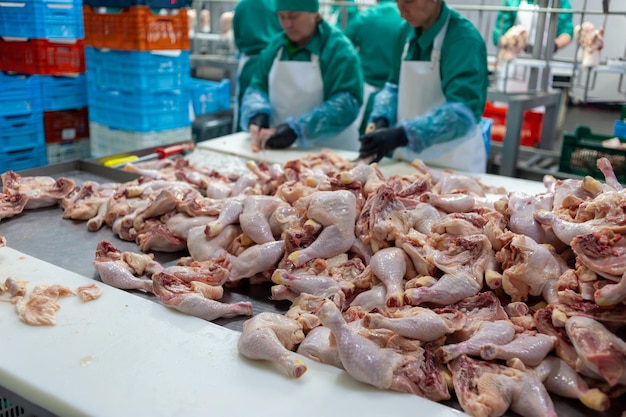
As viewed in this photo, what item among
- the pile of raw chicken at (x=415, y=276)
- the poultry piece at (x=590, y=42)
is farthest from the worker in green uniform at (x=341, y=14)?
the pile of raw chicken at (x=415, y=276)

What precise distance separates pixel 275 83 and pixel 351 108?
0.75 metres

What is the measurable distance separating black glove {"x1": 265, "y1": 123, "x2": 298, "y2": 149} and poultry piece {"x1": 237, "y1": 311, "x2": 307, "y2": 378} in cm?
253

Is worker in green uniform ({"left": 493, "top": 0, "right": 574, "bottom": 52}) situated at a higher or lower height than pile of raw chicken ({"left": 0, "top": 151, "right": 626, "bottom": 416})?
higher

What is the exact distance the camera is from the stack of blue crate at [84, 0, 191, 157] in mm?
4086

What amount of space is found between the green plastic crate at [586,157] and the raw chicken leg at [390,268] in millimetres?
3268

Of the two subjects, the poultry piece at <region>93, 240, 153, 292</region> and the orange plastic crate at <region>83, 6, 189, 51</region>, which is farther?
the orange plastic crate at <region>83, 6, 189, 51</region>

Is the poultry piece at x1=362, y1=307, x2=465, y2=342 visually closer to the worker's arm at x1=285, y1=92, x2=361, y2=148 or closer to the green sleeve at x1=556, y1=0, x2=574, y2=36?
the worker's arm at x1=285, y1=92, x2=361, y2=148

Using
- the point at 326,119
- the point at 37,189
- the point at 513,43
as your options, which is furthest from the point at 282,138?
the point at 513,43

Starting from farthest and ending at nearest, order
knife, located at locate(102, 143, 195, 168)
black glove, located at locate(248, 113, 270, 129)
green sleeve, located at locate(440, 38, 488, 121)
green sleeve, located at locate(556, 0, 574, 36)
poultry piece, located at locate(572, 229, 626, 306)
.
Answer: green sleeve, located at locate(556, 0, 574, 36) < black glove, located at locate(248, 113, 270, 129) < green sleeve, located at locate(440, 38, 488, 121) < knife, located at locate(102, 143, 195, 168) < poultry piece, located at locate(572, 229, 626, 306)

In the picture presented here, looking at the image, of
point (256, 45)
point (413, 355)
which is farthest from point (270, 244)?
point (256, 45)

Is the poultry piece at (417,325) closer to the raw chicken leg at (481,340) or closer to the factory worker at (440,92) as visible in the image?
the raw chicken leg at (481,340)

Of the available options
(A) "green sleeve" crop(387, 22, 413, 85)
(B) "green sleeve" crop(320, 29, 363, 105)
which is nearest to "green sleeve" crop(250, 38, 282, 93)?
(B) "green sleeve" crop(320, 29, 363, 105)

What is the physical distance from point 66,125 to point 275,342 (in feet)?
11.9

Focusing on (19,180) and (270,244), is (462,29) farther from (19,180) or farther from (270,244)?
(19,180)
